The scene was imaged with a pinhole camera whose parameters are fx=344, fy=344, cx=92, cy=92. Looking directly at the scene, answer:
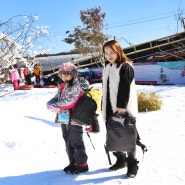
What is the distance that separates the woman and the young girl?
0.34m

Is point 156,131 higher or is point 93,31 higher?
point 93,31

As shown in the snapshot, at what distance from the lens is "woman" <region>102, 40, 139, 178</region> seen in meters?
3.52

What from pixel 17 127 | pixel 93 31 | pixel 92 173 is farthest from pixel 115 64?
pixel 93 31

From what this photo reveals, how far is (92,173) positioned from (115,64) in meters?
1.29

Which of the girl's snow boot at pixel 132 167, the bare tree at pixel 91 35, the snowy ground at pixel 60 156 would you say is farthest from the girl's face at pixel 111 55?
the bare tree at pixel 91 35

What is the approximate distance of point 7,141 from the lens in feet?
17.4

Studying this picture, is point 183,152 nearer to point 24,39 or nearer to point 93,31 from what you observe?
point 24,39

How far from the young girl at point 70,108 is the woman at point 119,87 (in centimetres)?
34

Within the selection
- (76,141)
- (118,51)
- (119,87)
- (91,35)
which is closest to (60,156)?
(76,141)

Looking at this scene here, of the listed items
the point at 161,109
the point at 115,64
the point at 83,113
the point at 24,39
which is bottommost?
the point at 161,109

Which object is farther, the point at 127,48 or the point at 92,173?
the point at 127,48

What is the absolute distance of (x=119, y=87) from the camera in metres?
3.54

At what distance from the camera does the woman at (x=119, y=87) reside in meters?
3.52

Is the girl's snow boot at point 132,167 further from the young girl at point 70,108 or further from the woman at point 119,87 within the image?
the young girl at point 70,108
